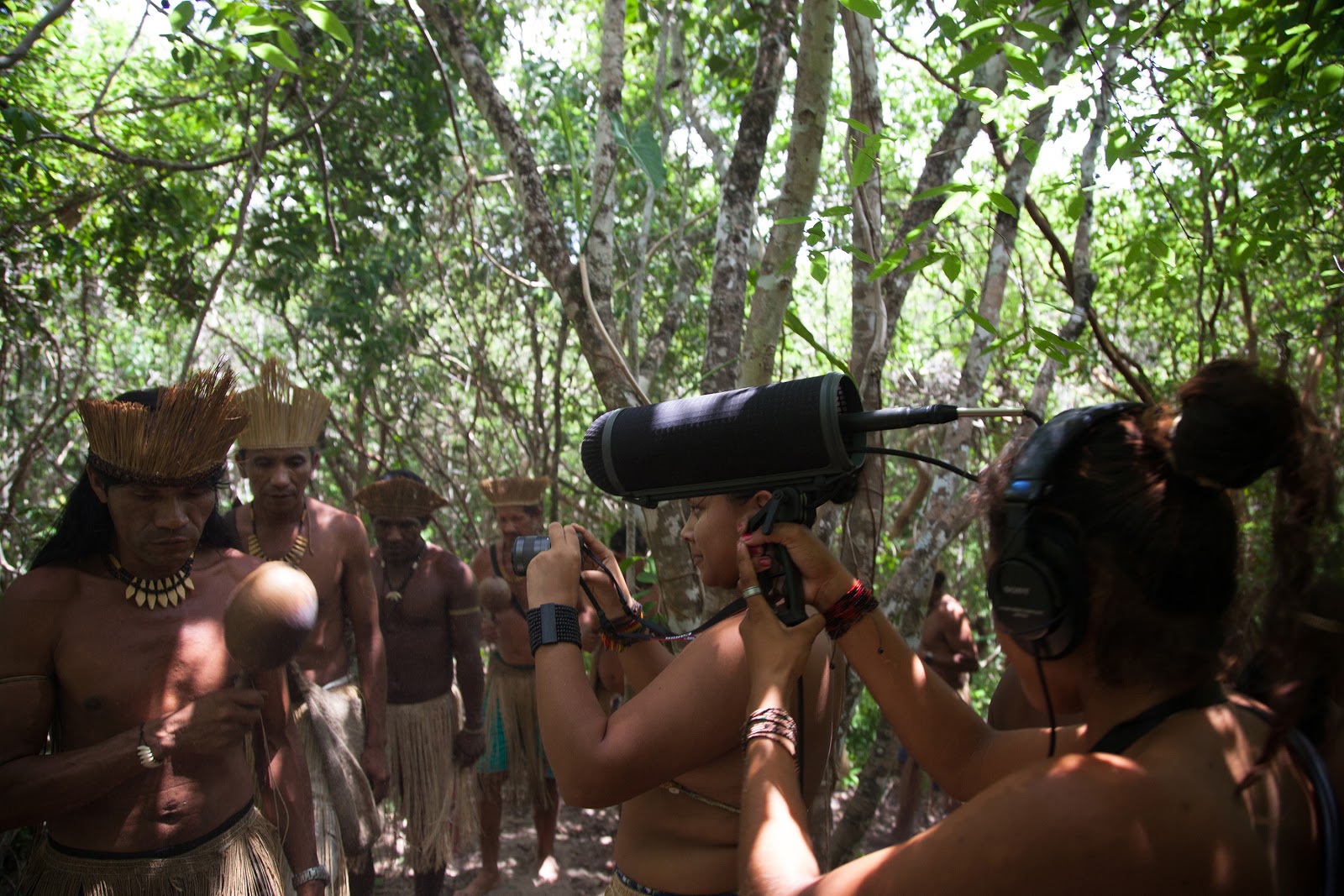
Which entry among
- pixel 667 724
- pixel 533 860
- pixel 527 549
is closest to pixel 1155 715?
pixel 667 724

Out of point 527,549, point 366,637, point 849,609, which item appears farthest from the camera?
point 366,637

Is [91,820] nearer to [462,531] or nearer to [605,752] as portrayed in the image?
[605,752]

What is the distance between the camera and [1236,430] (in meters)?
1.16

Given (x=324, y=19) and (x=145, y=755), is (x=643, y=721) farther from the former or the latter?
(x=324, y=19)

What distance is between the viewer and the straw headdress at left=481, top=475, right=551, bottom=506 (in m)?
5.55

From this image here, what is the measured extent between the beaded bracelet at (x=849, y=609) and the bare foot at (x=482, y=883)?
403 centimetres

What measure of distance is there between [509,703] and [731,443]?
4.19 metres

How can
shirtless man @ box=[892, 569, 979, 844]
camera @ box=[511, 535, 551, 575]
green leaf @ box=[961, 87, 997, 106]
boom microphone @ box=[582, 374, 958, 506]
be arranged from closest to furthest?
boom microphone @ box=[582, 374, 958, 506] → camera @ box=[511, 535, 551, 575] → green leaf @ box=[961, 87, 997, 106] → shirtless man @ box=[892, 569, 979, 844]

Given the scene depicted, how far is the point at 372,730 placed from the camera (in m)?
4.12

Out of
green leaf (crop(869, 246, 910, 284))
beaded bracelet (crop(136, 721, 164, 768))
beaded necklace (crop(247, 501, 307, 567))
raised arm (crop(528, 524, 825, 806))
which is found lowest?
beaded bracelet (crop(136, 721, 164, 768))

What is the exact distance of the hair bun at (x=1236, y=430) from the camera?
1160 millimetres

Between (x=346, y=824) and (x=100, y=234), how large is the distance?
4161mm

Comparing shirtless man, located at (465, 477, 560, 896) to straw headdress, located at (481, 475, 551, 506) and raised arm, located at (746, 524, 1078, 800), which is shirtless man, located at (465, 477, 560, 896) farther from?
raised arm, located at (746, 524, 1078, 800)

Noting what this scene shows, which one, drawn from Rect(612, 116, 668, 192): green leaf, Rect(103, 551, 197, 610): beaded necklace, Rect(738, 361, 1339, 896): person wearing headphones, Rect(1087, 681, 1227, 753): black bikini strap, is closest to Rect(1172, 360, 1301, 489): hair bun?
Rect(738, 361, 1339, 896): person wearing headphones
